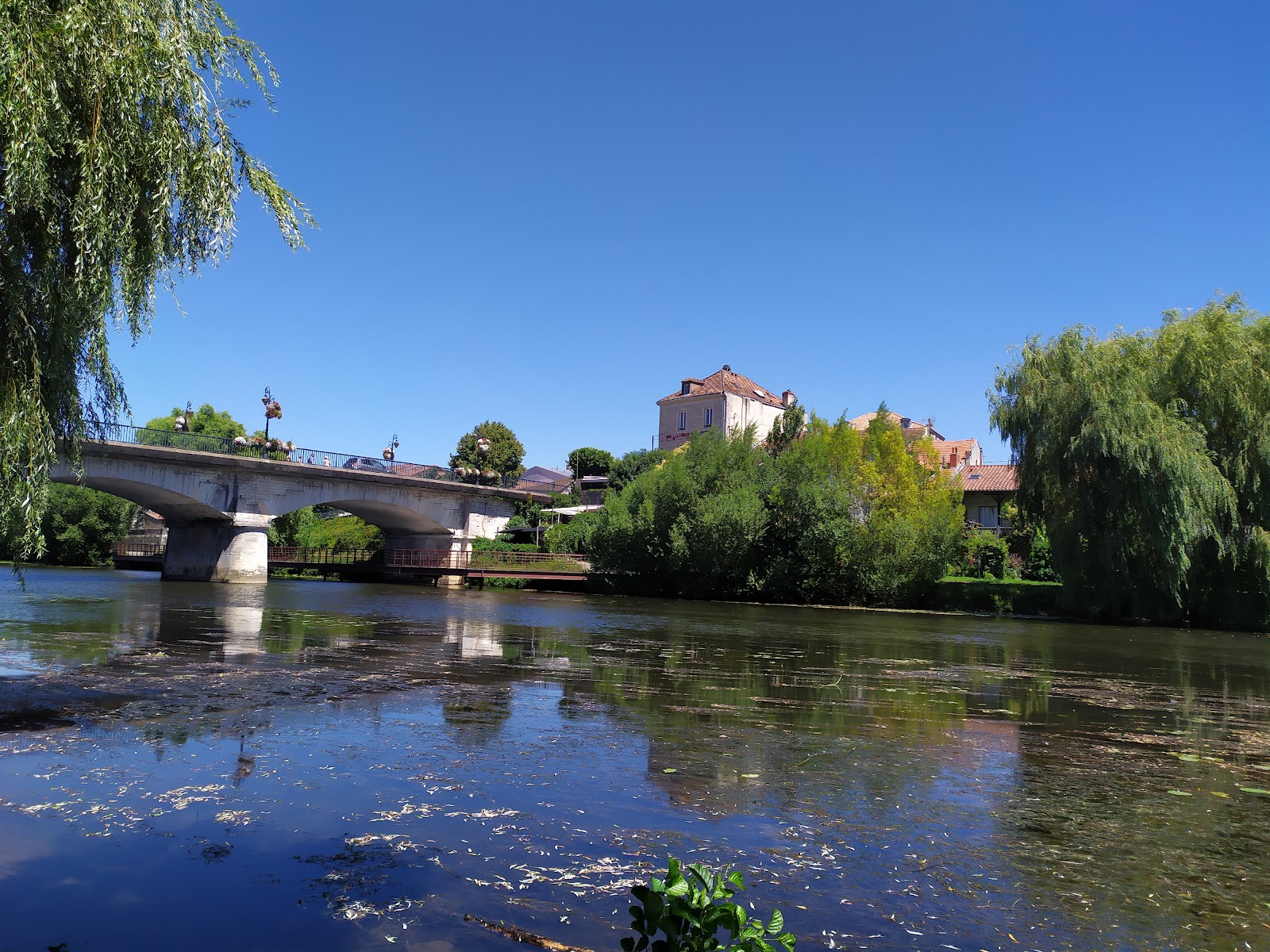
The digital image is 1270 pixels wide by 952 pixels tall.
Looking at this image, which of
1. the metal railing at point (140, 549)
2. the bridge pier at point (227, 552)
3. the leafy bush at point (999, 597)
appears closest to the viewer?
the leafy bush at point (999, 597)

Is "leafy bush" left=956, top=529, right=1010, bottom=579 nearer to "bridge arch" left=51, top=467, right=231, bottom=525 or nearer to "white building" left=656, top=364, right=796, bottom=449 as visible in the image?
"white building" left=656, top=364, right=796, bottom=449

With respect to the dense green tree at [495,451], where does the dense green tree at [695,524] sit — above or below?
below

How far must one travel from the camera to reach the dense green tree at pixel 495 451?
8756cm

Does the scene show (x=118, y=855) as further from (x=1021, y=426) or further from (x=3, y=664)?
(x=1021, y=426)

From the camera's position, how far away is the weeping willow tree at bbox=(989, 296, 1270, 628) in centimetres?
3073

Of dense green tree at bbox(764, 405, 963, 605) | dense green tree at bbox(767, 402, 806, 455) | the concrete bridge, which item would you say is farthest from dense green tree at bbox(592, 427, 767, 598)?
the concrete bridge

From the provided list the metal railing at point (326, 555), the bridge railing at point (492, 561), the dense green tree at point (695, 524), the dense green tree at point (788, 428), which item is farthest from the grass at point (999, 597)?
the metal railing at point (326, 555)

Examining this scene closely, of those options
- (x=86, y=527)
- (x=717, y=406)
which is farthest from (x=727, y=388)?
(x=86, y=527)

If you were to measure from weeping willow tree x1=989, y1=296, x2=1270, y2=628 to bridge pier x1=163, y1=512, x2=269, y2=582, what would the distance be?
1453 inches

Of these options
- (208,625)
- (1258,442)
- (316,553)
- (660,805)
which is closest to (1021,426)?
(1258,442)

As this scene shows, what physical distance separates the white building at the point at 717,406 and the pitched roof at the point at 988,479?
17324 millimetres

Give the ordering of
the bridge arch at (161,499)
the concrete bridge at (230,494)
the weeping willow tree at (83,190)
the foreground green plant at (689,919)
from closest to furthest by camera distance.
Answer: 1. the foreground green plant at (689,919)
2. the weeping willow tree at (83,190)
3. the bridge arch at (161,499)
4. the concrete bridge at (230,494)

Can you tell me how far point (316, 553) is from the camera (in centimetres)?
6494

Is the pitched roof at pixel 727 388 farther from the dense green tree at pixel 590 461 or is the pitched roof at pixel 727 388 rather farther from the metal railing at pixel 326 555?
the metal railing at pixel 326 555
